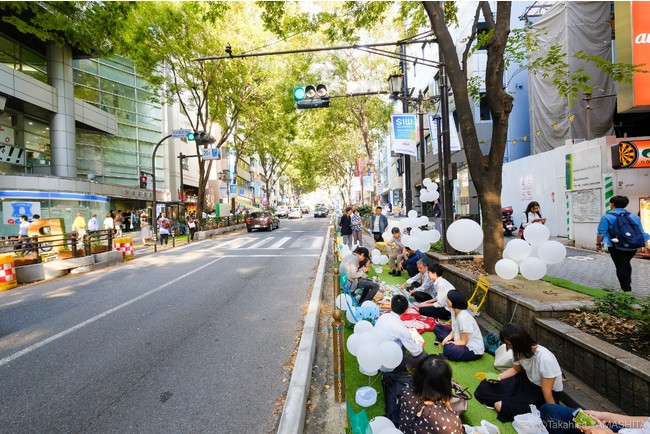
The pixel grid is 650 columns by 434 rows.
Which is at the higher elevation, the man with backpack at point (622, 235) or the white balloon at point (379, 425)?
the man with backpack at point (622, 235)

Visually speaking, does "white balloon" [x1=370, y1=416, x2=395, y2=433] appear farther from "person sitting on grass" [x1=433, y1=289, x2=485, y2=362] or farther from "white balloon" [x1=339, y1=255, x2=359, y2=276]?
"white balloon" [x1=339, y1=255, x2=359, y2=276]

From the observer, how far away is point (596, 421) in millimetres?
2516

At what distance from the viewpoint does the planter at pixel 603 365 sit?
275cm

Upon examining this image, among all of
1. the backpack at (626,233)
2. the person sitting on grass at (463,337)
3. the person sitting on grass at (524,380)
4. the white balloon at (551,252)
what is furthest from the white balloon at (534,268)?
the person sitting on grass at (524,380)

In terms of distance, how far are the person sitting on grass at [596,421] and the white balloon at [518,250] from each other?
2.51m

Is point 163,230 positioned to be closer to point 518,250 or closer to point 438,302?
point 438,302

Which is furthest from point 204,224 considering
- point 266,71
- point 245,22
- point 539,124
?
point 539,124

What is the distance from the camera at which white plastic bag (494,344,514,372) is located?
4.00 m

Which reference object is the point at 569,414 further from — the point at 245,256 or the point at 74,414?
the point at 245,256

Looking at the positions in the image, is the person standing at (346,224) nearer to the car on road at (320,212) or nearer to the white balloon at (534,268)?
the white balloon at (534,268)

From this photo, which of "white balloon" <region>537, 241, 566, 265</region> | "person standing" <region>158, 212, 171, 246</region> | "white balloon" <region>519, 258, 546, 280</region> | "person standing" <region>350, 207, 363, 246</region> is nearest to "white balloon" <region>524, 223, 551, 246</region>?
"white balloon" <region>537, 241, 566, 265</region>

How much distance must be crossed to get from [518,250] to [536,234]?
37 cm

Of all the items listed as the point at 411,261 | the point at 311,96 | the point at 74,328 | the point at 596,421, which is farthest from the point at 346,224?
the point at 596,421

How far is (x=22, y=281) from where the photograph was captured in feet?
32.7
